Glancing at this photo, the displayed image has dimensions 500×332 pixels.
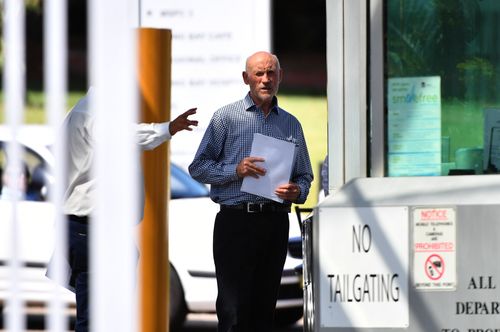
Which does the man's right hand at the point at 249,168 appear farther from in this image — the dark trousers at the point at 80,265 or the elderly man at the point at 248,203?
the dark trousers at the point at 80,265

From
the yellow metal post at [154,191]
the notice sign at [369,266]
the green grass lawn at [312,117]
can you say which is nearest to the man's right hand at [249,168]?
the notice sign at [369,266]

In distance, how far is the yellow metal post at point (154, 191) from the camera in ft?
24.9

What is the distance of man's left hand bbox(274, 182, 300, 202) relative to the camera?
6.23 m

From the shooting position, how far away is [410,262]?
5246 millimetres

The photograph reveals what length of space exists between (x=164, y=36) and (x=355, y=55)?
2.40m

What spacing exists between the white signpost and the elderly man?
8.33m

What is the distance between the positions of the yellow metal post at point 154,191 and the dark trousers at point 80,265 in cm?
135

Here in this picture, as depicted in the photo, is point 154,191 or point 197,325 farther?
point 197,325

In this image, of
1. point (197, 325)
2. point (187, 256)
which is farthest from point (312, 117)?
point (187, 256)

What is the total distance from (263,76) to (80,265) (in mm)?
1418

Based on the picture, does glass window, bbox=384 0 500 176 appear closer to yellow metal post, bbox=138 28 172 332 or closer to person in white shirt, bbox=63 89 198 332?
person in white shirt, bbox=63 89 198 332

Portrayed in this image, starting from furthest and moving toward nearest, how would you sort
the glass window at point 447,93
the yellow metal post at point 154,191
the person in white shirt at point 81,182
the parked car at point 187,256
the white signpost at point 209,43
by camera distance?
the white signpost at point 209,43 < the parked car at point 187,256 < the yellow metal post at point 154,191 < the person in white shirt at point 81,182 < the glass window at point 447,93

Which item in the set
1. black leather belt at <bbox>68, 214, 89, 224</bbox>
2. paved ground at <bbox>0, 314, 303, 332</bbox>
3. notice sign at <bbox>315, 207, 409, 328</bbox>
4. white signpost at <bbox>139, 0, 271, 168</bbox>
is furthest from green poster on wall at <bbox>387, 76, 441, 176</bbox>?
white signpost at <bbox>139, 0, 271, 168</bbox>

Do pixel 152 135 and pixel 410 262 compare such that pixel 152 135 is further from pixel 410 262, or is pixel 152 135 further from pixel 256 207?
pixel 410 262
